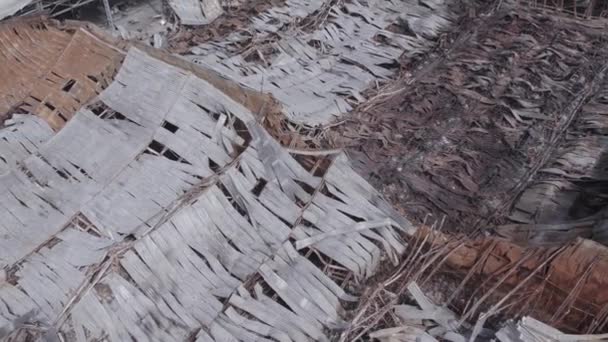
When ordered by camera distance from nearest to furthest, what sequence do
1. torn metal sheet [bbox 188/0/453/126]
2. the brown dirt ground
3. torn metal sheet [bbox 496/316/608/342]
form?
torn metal sheet [bbox 496/316/608/342]
the brown dirt ground
torn metal sheet [bbox 188/0/453/126]

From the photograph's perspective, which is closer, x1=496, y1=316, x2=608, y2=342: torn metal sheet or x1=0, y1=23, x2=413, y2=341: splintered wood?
x1=496, y1=316, x2=608, y2=342: torn metal sheet

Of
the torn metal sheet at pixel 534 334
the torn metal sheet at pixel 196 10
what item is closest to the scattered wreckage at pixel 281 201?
the torn metal sheet at pixel 534 334

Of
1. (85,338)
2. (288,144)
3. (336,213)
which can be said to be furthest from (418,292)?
(85,338)

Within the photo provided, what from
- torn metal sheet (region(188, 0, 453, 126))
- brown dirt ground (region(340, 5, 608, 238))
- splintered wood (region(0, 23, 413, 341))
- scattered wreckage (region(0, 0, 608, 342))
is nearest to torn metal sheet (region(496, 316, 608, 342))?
scattered wreckage (region(0, 0, 608, 342))

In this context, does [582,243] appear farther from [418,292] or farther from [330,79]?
[330,79]

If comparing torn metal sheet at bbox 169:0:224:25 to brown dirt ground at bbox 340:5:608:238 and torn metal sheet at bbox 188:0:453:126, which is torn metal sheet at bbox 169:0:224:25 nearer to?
torn metal sheet at bbox 188:0:453:126

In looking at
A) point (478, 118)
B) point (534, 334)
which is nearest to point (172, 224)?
point (534, 334)

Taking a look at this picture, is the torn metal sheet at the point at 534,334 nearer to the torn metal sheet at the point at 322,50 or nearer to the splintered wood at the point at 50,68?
the torn metal sheet at the point at 322,50

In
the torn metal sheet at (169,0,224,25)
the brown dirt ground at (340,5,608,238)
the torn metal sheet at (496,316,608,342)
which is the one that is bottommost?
the brown dirt ground at (340,5,608,238)
